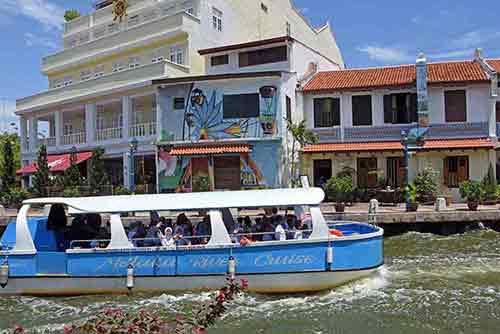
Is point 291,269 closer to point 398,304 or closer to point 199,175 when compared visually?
point 398,304

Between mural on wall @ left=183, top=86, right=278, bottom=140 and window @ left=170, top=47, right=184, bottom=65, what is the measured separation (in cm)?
484

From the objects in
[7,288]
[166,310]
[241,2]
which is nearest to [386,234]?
[166,310]

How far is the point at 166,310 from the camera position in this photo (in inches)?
411

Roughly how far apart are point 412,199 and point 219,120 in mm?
10099

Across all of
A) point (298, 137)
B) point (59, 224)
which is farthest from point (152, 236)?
point (298, 137)

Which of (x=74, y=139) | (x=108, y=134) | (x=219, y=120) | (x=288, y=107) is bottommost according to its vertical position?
(x=74, y=139)

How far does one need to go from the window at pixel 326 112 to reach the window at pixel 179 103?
707 centimetres

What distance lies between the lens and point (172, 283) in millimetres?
11328

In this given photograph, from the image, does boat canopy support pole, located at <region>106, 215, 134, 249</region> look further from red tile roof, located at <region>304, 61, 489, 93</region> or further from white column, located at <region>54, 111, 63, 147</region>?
white column, located at <region>54, 111, 63, 147</region>

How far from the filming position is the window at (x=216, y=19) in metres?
32.7

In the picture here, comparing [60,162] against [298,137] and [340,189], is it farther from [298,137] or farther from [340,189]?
[340,189]

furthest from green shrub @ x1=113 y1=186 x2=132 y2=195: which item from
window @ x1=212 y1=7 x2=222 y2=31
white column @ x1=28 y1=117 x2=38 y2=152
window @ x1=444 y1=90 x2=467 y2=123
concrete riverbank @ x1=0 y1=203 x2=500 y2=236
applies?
window @ x1=444 y1=90 x2=467 y2=123

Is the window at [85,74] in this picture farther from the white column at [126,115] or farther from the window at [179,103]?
the window at [179,103]

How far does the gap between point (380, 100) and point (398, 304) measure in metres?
18.4
